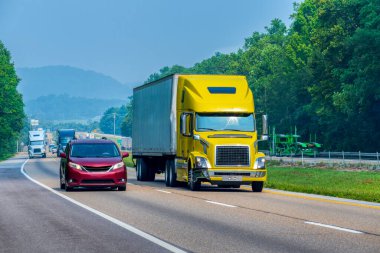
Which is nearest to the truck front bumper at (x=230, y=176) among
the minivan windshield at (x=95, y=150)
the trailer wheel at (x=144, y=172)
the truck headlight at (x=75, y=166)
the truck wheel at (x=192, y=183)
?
the truck wheel at (x=192, y=183)

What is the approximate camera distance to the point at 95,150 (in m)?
28.9

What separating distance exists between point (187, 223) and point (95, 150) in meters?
13.1

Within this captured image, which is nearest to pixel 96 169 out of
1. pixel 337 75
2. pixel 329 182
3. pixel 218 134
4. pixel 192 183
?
pixel 192 183

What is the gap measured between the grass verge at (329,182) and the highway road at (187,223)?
5.99ft

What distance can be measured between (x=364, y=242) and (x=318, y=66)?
64311mm

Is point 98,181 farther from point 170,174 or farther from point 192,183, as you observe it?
point 170,174

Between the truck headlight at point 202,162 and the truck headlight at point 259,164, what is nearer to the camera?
the truck headlight at point 202,162

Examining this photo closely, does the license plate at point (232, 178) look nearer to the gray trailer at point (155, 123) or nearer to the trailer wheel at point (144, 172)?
the gray trailer at point (155, 123)

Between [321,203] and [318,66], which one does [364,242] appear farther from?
[318,66]

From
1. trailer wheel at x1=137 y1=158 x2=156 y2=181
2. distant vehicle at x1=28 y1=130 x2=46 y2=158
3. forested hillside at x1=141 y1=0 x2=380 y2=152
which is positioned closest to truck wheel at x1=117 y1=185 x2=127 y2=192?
trailer wheel at x1=137 y1=158 x2=156 y2=181

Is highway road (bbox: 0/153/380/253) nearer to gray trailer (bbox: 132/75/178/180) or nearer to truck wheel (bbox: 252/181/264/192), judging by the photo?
truck wheel (bbox: 252/181/264/192)

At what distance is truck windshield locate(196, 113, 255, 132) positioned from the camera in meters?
27.9

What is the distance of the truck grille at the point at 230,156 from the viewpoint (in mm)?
27281

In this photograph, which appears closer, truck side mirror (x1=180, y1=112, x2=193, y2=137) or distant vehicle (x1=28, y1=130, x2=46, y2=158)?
truck side mirror (x1=180, y1=112, x2=193, y2=137)
